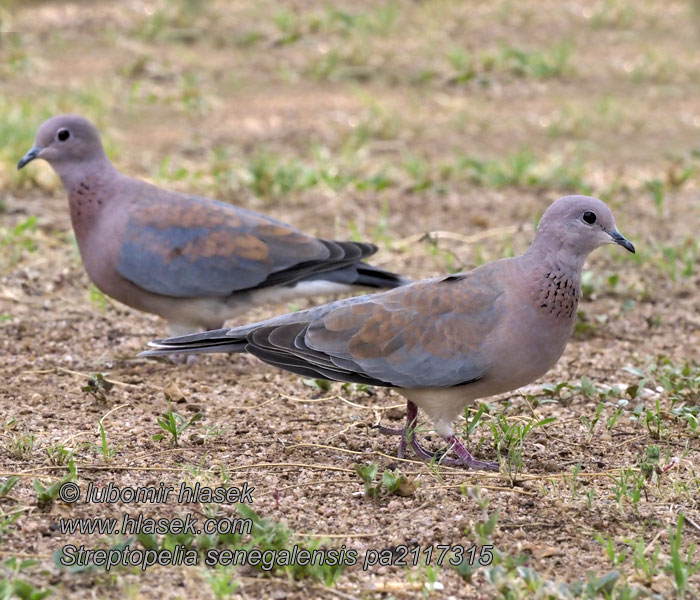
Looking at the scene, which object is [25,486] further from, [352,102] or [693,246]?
[352,102]

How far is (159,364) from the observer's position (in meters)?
4.79

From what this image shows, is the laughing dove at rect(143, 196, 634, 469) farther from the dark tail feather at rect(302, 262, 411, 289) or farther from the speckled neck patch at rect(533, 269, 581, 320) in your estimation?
the dark tail feather at rect(302, 262, 411, 289)

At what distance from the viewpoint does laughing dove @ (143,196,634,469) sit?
353 cm

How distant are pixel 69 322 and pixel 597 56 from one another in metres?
7.50

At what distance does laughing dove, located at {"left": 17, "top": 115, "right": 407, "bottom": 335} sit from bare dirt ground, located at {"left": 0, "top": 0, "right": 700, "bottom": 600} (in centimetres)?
31

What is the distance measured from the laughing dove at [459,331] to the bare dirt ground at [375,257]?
0.29 meters

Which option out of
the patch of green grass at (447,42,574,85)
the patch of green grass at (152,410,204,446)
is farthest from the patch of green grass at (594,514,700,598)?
the patch of green grass at (447,42,574,85)

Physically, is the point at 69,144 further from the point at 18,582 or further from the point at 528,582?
the point at 528,582

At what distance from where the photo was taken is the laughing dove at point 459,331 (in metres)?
3.53

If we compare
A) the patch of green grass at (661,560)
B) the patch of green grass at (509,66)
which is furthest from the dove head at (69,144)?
the patch of green grass at (509,66)

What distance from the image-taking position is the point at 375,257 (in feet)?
20.2

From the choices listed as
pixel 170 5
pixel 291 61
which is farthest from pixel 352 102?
pixel 170 5

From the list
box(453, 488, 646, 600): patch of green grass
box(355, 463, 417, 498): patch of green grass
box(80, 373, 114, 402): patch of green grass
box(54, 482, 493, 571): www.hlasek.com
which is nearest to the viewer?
box(453, 488, 646, 600): patch of green grass

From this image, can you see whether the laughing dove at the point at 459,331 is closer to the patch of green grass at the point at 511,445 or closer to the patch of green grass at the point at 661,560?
the patch of green grass at the point at 511,445
